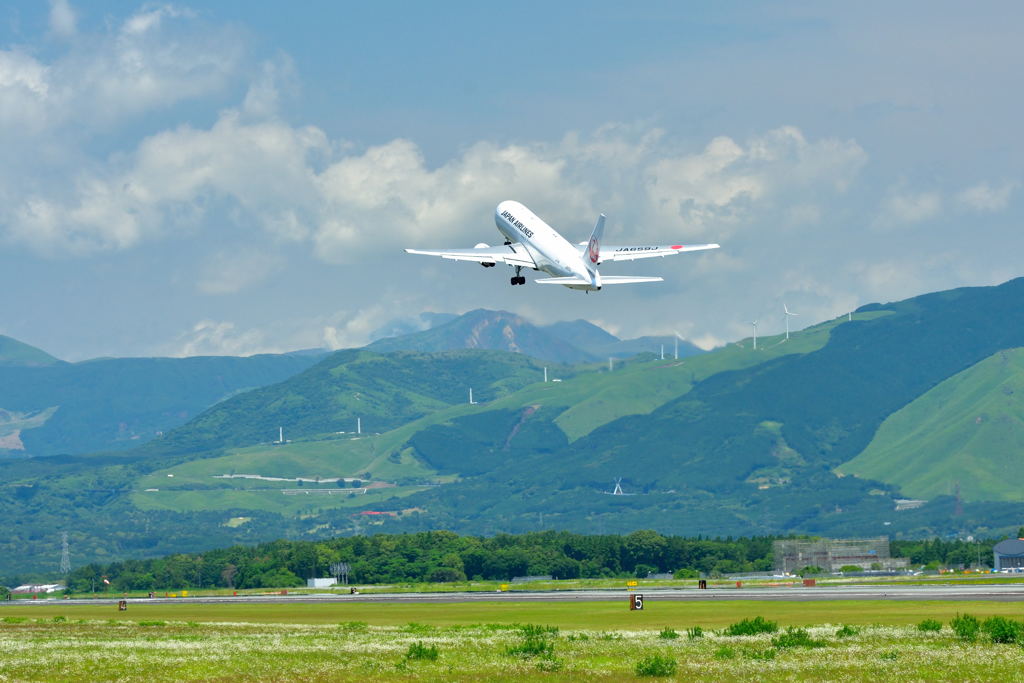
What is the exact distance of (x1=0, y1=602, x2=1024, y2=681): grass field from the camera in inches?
3103

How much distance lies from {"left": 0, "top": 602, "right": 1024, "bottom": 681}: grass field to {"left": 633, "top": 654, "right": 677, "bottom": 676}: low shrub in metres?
0.09

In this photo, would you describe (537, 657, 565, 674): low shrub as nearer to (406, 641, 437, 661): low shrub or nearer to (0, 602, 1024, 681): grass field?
(0, 602, 1024, 681): grass field

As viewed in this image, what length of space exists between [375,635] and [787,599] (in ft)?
217

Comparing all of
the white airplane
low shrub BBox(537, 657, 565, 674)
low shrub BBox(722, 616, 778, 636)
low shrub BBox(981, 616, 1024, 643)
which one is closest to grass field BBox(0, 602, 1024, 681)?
low shrub BBox(537, 657, 565, 674)

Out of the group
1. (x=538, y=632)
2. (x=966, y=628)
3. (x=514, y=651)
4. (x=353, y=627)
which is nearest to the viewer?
(x=514, y=651)

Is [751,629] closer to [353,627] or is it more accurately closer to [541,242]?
[353,627]

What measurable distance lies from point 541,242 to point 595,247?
25.2ft

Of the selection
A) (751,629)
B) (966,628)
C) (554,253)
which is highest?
(554,253)

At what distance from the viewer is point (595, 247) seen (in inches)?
6196

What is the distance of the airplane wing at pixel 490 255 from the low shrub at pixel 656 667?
81.6 m

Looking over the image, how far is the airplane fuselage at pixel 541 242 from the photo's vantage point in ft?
507

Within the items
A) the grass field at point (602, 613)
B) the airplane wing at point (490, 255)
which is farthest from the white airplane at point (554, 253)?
the grass field at point (602, 613)

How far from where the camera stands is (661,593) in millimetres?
193125

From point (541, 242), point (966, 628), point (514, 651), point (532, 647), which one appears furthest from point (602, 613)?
point (966, 628)
